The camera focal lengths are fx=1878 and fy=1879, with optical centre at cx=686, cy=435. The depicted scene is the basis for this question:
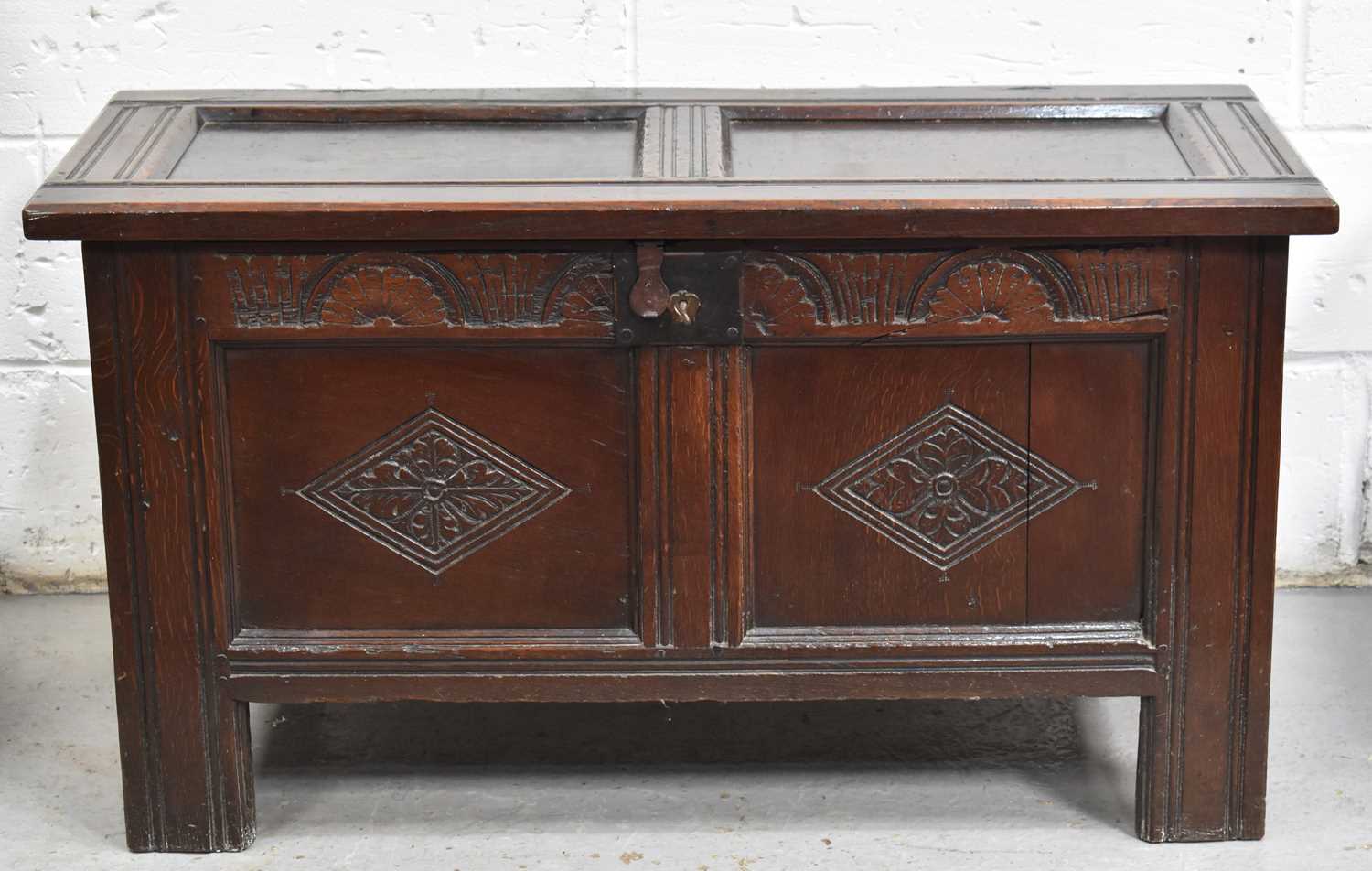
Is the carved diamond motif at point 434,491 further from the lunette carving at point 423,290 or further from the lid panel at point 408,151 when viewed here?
the lid panel at point 408,151

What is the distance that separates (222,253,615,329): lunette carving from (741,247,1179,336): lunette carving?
0.81ft

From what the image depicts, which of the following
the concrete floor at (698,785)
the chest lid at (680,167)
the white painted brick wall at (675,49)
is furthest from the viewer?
the white painted brick wall at (675,49)

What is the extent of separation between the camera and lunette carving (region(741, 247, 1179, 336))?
267 centimetres

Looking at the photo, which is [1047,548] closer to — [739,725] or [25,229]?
[739,725]

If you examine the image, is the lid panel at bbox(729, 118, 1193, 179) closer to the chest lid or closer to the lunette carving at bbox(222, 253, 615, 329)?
the chest lid

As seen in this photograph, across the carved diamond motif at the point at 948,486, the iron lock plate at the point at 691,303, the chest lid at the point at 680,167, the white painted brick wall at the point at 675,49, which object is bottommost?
the carved diamond motif at the point at 948,486

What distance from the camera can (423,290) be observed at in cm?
269

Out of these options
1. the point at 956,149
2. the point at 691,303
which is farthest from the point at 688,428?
the point at 956,149

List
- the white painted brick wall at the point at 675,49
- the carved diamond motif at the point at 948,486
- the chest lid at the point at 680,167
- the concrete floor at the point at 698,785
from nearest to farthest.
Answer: the chest lid at the point at 680,167
the carved diamond motif at the point at 948,486
the concrete floor at the point at 698,785
the white painted brick wall at the point at 675,49

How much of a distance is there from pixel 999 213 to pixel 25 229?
1.36 metres

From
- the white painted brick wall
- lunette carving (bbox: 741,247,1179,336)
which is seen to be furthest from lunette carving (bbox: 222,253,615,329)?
the white painted brick wall

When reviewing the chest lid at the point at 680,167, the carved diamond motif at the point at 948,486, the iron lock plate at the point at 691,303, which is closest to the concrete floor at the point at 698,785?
the carved diamond motif at the point at 948,486

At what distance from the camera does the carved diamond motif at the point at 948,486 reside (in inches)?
109

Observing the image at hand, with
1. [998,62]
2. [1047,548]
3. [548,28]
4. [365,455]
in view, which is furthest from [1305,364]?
[365,455]
